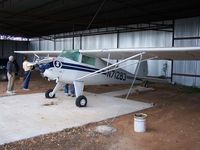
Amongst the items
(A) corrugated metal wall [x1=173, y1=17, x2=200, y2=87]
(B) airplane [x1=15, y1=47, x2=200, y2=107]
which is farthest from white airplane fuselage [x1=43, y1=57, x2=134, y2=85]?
(A) corrugated metal wall [x1=173, y1=17, x2=200, y2=87]

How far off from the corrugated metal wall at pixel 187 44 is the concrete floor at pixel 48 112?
7442mm

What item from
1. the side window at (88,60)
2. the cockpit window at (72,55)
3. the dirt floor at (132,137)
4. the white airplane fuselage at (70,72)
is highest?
the cockpit window at (72,55)

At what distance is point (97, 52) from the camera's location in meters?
10.8

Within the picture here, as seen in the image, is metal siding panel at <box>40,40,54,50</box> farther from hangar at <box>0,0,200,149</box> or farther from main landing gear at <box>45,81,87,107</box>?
main landing gear at <box>45,81,87,107</box>

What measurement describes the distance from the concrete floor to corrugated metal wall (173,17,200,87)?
7442mm

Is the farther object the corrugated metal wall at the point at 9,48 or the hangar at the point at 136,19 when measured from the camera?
the corrugated metal wall at the point at 9,48

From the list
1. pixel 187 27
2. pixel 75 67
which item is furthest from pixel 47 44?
pixel 75 67

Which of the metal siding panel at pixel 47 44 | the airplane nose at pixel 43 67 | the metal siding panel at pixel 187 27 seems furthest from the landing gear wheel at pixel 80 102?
the metal siding panel at pixel 47 44

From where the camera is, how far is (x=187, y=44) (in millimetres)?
17359

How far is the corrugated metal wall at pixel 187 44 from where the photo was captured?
666 inches

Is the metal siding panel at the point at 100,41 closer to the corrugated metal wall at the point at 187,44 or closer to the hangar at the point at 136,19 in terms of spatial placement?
the hangar at the point at 136,19

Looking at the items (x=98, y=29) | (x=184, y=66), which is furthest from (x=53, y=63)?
(x=98, y=29)

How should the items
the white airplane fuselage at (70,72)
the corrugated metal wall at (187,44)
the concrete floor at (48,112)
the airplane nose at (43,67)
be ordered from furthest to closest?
1. the corrugated metal wall at (187,44)
2. the white airplane fuselage at (70,72)
3. the airplane nose at (43,67)
4. the concrete floor at (48,112)

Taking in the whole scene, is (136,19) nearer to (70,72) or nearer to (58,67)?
(70,72)
